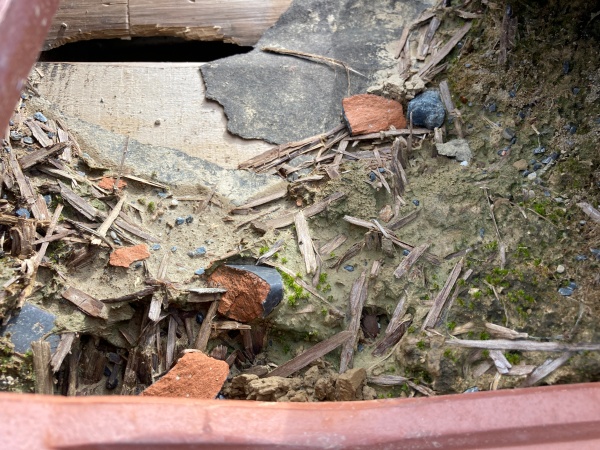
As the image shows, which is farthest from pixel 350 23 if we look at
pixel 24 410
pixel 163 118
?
pixel 24 410

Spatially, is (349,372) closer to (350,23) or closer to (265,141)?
(265,141)

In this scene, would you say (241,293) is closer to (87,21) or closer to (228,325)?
(228,325)

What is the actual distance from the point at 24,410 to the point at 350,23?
9.20 ft

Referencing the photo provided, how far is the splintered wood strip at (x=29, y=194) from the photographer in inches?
108

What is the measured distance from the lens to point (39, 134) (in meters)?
3.01

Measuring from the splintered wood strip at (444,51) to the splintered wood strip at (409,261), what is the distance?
1094 mm

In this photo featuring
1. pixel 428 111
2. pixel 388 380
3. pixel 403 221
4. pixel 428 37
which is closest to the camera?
pixel 388 380

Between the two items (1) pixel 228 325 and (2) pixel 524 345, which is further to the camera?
(1) pixel 228 325

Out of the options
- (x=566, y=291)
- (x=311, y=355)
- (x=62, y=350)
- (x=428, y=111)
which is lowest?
(x=311, y=355)

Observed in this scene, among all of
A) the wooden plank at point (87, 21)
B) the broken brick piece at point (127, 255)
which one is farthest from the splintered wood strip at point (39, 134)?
the wooden plank at point (87, 21)

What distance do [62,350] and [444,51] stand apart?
2319mm

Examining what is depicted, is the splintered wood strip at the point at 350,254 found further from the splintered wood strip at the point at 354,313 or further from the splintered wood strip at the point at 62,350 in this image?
the splintered wood strip at the point at 62,350

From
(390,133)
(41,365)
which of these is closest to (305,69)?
(390,133)

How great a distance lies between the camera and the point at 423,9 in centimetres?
370
